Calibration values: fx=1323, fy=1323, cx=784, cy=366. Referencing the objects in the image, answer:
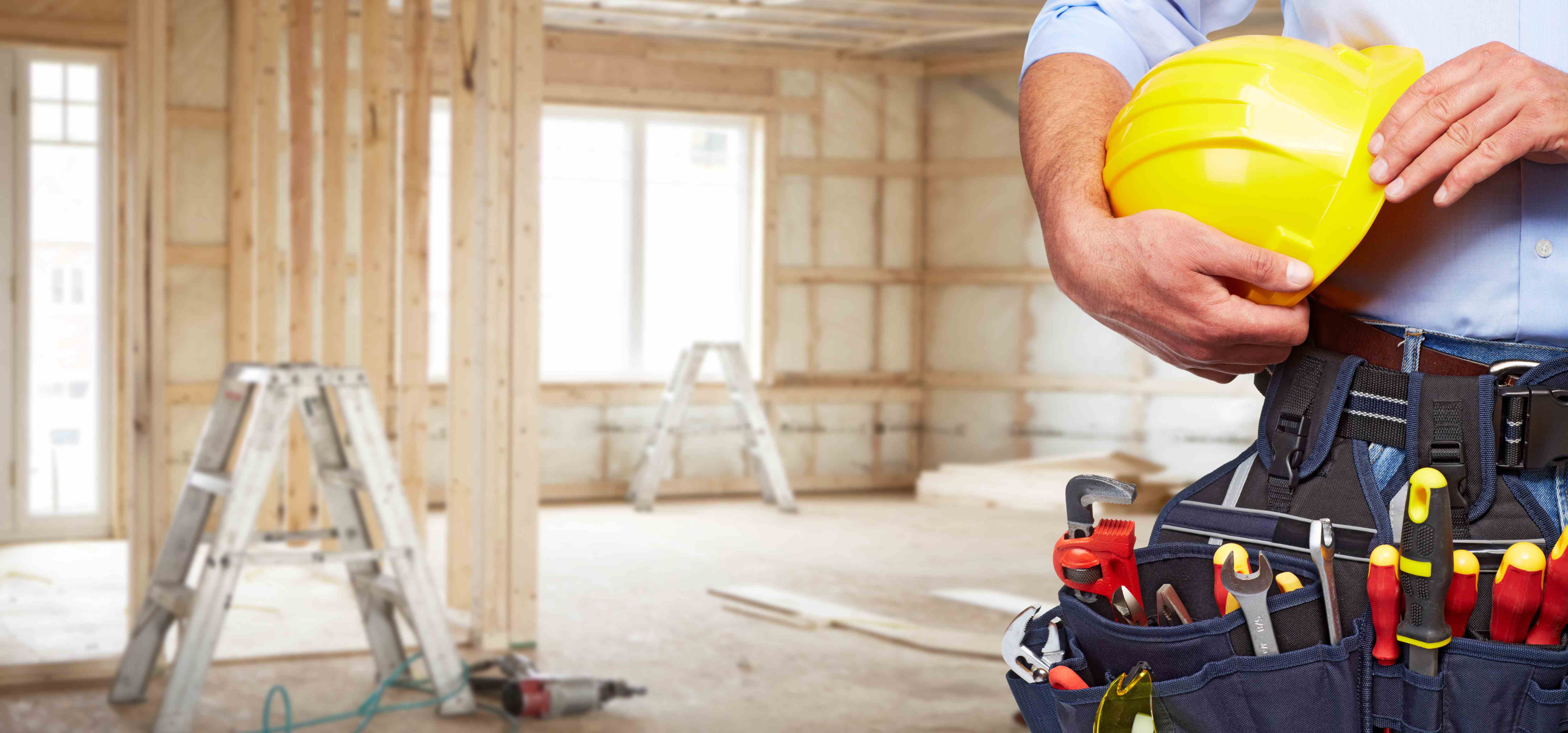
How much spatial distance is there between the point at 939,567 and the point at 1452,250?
5485 millimetres

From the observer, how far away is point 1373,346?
104 centimetres

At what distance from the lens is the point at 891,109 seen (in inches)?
372

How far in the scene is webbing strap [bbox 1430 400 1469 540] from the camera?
93 centimetres

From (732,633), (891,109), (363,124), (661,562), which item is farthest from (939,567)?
(891,109)

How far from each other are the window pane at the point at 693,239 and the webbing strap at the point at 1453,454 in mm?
8178

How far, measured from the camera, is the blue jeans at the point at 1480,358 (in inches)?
36.5

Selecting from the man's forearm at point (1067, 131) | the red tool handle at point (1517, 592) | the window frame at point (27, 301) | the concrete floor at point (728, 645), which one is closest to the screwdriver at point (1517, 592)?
the red tool handle at point (1517, 592)

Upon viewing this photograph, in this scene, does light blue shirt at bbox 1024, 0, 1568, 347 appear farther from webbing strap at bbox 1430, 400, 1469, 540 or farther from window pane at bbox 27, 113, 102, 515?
window pane at bbox 27, 113, 102, 515

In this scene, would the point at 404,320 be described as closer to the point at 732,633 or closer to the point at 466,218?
the point at 466,218

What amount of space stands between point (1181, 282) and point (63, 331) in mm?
7354

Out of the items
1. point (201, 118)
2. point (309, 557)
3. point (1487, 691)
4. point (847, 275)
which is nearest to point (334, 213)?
point (201, 118)

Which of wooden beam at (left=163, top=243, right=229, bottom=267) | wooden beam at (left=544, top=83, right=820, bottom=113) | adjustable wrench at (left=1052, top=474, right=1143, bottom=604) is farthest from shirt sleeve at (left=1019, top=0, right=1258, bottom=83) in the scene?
wooden beam at (left=544, top=83, right=820, bottom=113)

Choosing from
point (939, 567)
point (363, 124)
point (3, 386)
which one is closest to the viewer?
point (363, 124)

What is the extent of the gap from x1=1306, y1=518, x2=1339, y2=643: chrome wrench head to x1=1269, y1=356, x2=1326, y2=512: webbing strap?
0.21ft
